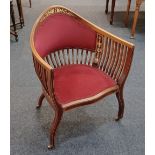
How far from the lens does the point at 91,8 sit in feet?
12.9

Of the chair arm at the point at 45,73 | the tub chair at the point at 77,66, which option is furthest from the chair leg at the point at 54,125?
the chair arm at the point at 45,73

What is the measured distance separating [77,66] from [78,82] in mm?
196

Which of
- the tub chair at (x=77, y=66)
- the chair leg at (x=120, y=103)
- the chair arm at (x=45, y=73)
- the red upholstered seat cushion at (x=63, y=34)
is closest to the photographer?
the chair arm at (x=45, y=73)

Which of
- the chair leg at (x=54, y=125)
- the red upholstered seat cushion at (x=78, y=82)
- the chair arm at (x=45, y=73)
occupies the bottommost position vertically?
the chair leg at (x=54, y=125)

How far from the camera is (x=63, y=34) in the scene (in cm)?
172

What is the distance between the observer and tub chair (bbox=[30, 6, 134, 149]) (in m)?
1.48

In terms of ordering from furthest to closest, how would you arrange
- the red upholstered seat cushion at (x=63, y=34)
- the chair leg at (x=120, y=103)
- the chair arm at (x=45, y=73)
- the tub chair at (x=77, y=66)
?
the chair leg at (x=120, y=103), the red upholstered seat cushion at (x=63, y=34), the tub chair at (x=77, y=66), the chair arm at (x=45, y=73)

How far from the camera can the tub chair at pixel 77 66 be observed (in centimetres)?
148

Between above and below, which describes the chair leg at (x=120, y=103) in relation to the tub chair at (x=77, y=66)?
below

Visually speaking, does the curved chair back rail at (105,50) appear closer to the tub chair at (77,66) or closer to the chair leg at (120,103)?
the tub chair at (77,66)

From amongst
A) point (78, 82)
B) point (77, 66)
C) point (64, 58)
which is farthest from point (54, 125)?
point (64, 58)

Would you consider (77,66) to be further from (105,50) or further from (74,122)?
(74,122)

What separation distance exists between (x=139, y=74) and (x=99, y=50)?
0.82 metres

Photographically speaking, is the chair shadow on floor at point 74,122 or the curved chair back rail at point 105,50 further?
the chair shadow on floor at point 74,122
